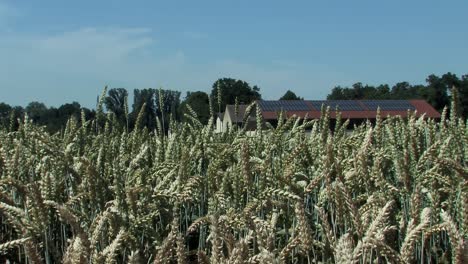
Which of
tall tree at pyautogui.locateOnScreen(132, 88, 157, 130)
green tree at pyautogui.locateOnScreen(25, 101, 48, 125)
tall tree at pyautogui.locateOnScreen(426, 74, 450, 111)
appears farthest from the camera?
tall tree at pyautogui.locateOnScreen(426, 74, 450, 111)

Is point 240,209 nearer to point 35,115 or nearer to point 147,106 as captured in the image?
point 147,106

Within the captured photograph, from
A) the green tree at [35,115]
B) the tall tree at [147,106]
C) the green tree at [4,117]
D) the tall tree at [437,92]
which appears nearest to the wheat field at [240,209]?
the green tree at [35,115]

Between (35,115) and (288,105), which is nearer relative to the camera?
(35,115)

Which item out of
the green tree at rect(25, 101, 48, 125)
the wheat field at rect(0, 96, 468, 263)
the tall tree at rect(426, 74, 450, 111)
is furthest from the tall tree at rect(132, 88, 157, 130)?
the tall tree at rect(426, 74, 450, 111)

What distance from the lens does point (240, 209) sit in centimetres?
196

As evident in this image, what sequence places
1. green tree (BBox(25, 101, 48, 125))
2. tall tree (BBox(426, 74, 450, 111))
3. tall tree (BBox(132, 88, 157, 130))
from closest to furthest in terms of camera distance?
1. green tree (BBox(25, 101, 48, 125))
2. tall tree (BBox(132, 88, 157, 130))
3. tall tree (BBox(426, 74, 450, 111))

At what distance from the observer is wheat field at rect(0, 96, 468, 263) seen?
1.40m

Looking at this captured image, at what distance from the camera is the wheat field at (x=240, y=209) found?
Result: 140cm

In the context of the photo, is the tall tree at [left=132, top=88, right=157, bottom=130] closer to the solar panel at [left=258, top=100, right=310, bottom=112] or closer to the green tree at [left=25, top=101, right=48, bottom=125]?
the green tree at [left=25, top=101, right=48, bottom=125]

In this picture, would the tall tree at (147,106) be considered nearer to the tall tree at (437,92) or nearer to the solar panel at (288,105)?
the solar panel at (288,105)

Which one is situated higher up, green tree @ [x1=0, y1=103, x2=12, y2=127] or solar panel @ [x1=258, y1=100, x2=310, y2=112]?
green tree @ [x1=0, y1=103, x2=12, y2=127]

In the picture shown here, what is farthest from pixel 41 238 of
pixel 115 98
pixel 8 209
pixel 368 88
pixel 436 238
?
pixel 368 88

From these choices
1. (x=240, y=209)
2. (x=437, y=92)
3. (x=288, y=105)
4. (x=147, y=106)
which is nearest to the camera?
(x=240, y=209)

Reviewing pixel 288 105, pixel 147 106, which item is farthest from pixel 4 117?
pixel 288 105
